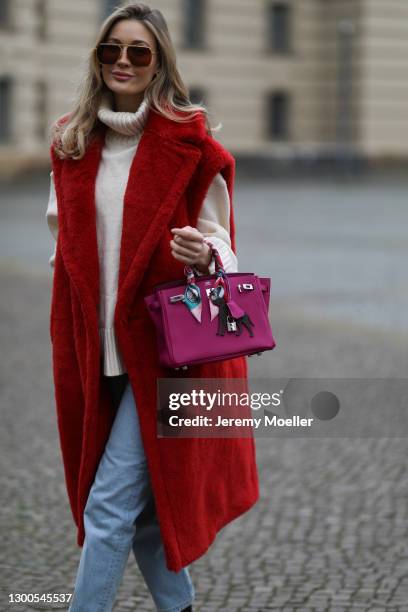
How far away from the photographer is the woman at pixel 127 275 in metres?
3.34

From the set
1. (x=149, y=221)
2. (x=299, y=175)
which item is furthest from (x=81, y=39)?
(x=149, y=221)

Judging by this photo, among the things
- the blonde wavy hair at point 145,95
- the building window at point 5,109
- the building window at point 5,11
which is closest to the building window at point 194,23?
the building window at point 5,11

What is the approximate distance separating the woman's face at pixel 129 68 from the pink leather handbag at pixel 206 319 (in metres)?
0.50

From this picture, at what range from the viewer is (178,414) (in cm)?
334

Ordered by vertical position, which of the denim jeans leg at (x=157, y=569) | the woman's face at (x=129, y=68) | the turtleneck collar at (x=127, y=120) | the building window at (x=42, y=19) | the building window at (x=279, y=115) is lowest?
the building window at (x=279, y=115)

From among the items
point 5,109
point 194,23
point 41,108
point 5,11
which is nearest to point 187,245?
point 5,109

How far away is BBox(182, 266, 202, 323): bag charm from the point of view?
3242 mm

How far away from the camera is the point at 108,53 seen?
11.4ft

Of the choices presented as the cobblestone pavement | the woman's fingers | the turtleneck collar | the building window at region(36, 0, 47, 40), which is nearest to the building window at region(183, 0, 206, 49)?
the building window at region(36, 0, 47, 40)

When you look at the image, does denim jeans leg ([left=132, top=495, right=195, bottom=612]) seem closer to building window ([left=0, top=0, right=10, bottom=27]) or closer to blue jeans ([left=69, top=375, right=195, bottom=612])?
blue jeans ([left=69, top=375, right=195, bottom=612])

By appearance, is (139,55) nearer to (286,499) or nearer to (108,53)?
(108,53)

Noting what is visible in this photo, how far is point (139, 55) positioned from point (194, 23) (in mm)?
40733

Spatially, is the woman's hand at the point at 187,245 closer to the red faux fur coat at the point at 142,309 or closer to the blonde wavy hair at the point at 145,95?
the red faux fur coat at the point at 142,309

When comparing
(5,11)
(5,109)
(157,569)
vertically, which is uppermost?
(157,569)
